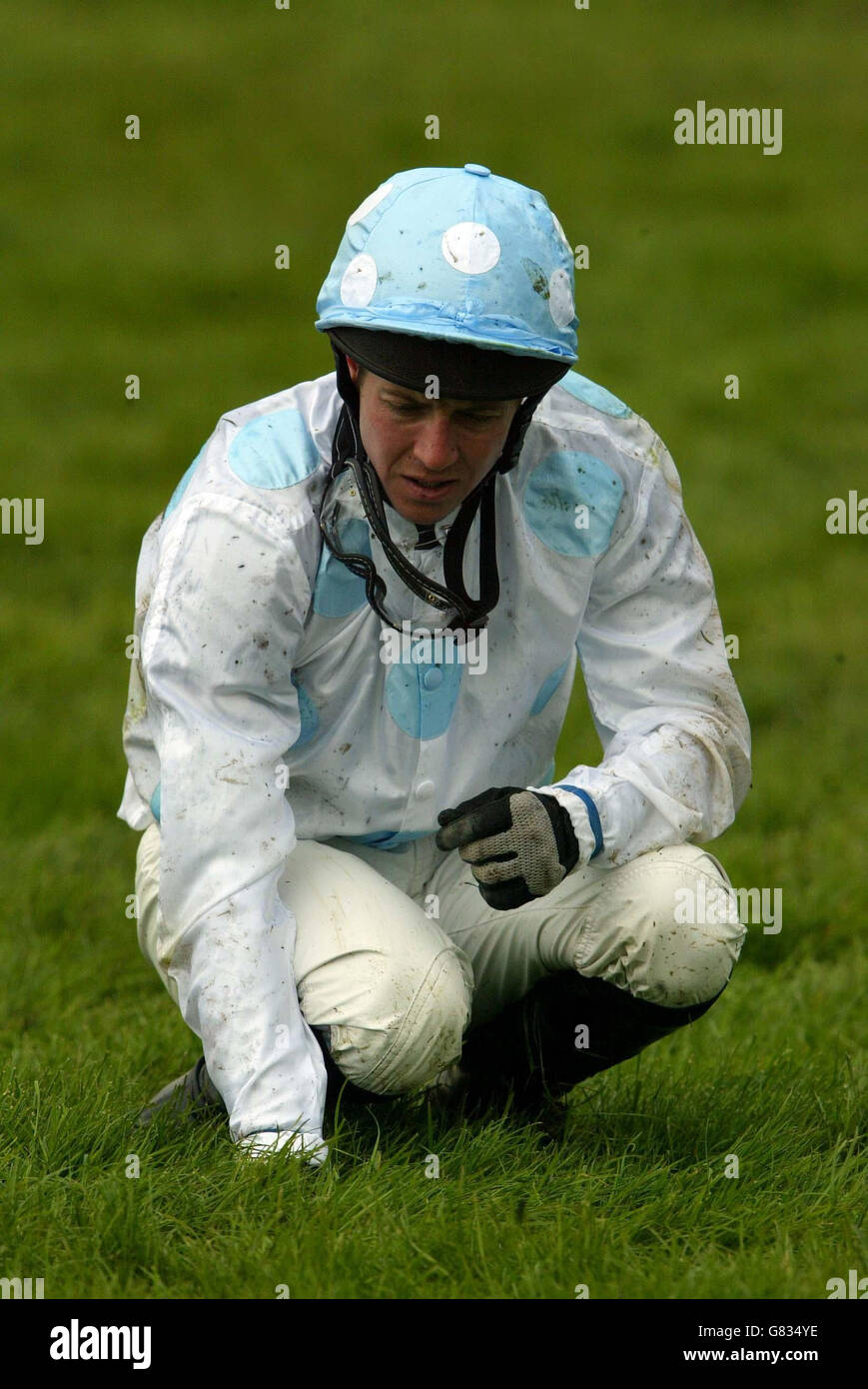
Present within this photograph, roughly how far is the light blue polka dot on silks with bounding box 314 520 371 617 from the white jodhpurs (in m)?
0.58

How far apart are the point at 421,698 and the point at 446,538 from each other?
13.5 inches

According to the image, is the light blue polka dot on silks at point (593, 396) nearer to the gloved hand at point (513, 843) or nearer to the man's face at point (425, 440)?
the man's face at point (425, 440)

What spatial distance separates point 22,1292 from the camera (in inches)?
145

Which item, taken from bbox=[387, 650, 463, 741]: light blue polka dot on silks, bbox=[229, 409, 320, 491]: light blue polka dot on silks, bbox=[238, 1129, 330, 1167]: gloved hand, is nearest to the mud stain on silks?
bbox=[229, 409, 320, 491]: light blue polka dot on silks

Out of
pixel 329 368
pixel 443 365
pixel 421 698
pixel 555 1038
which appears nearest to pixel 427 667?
pixel 421 698

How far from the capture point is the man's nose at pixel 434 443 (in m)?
3.98

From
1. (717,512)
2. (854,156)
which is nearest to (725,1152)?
(717,512)

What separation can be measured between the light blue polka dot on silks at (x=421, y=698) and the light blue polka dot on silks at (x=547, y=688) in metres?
0.25

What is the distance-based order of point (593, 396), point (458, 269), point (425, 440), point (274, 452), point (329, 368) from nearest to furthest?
1. point (458, 269)
2. point (425, 440)
3. point (274, 452)
4. point (593, 396)
5. point (329, 368)

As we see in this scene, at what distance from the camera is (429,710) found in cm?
430

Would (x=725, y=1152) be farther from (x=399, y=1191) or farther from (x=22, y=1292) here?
(x=22, y=1292)

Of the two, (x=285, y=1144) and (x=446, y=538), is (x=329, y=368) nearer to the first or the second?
(x=446, y=538)

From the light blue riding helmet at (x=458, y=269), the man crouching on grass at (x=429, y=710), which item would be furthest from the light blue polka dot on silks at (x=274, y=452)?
the light blue riding helmet at (x=458, y=269)

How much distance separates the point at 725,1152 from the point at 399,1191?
0.82 meters
